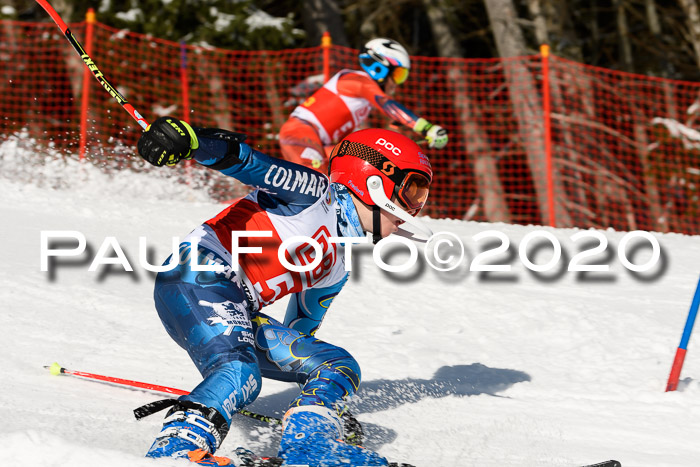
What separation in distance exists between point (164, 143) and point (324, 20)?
12707mm

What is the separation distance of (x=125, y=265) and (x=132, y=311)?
833mm

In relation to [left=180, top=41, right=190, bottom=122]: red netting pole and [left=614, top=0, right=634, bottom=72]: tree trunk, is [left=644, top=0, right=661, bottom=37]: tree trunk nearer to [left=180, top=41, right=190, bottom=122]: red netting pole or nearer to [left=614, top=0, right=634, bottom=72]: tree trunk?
[left=614, top=0, right=634, bottom=72]: tree trunk

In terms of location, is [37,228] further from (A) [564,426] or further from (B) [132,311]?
(A) [564,426]

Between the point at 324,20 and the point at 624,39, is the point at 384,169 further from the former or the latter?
the point at 624,39

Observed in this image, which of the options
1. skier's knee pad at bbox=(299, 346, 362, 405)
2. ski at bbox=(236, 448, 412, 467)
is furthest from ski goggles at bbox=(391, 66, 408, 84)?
ski at bbox=(236, 448, 412, 467)

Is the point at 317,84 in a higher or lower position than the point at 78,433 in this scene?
higher

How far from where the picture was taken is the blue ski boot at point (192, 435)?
2.98 m

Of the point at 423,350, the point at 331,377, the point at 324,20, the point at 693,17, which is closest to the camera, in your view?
the point at 331,377

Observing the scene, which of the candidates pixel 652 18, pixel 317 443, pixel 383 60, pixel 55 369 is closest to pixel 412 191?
pixel 317 443

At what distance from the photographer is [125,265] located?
6.77m

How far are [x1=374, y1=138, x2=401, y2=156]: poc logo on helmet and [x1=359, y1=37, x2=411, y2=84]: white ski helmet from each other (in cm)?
436

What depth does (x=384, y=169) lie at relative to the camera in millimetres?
3760

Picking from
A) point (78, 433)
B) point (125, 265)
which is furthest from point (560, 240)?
point (78, 433)

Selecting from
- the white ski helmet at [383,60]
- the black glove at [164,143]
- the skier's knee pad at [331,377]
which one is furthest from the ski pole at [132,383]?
the white ski helmet at [383,60]
